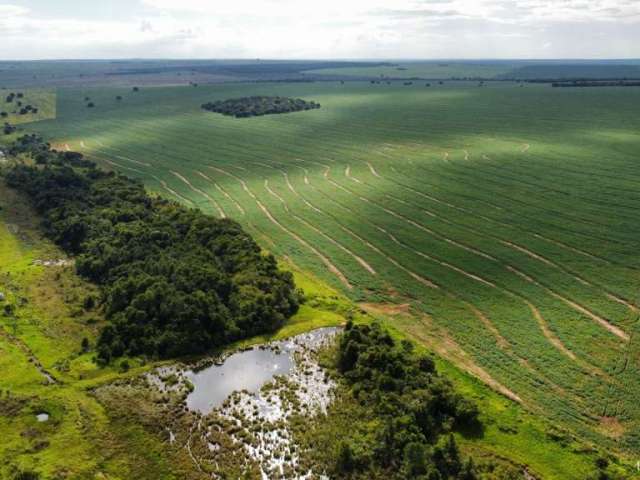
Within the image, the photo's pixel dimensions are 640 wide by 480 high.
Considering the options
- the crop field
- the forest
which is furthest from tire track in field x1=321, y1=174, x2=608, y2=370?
the forest

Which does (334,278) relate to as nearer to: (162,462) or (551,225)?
(162,462)

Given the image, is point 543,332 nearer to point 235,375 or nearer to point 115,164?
point 235,375

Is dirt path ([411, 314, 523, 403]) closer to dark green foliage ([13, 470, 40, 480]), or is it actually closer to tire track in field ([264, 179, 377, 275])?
tire track in field ([264, 179, 377, 275])

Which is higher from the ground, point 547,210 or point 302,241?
point 547,210

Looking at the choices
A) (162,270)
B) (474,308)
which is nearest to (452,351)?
(474,308)

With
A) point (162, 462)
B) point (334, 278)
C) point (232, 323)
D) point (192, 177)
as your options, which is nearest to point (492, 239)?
point (334, 278)

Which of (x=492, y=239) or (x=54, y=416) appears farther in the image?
(x=492, y=239)
